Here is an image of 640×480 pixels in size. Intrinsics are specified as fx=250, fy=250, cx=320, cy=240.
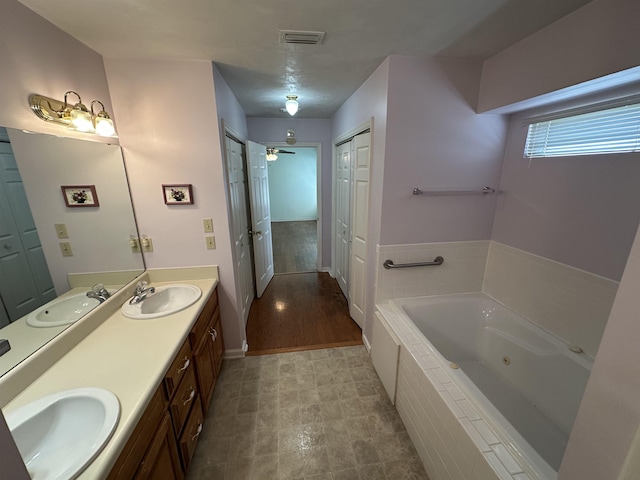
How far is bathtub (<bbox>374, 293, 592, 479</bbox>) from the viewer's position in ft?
3.54

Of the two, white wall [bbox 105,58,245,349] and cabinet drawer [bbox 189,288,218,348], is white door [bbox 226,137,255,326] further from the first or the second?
cabinet drawer [bbox 189,288,218,348]

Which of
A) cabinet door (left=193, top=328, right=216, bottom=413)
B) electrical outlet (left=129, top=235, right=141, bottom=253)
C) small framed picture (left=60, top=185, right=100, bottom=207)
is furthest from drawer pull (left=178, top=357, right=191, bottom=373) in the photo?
small framed picture (left=60, top=185, right=100, bottom=207)

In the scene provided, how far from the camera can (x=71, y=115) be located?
132 cm

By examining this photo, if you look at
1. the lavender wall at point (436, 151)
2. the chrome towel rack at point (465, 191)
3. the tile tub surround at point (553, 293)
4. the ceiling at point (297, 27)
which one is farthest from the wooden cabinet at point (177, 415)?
the tile tub surround at point (553, 293)

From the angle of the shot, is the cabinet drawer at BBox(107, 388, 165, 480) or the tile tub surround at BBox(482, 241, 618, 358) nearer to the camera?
the cabinet drawer at BBox(107, 388, 165, 480)

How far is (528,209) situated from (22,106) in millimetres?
2932

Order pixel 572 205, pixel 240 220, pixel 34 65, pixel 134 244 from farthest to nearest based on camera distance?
pixel 240 220
pixel 134 244
pixel 572 205
pixel 34 65

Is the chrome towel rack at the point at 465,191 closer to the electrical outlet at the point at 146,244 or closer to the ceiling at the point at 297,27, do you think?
the ceiling at the point at 297,27

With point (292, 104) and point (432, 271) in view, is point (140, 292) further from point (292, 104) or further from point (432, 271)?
point (432, 271)

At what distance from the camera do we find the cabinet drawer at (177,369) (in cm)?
117

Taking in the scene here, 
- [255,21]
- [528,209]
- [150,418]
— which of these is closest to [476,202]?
[528,209]

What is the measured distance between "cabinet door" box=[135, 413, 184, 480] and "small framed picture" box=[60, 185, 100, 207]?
123cm

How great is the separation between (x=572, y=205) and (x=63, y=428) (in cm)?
268

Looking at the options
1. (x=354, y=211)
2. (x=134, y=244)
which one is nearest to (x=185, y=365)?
(x=134, y=244)
